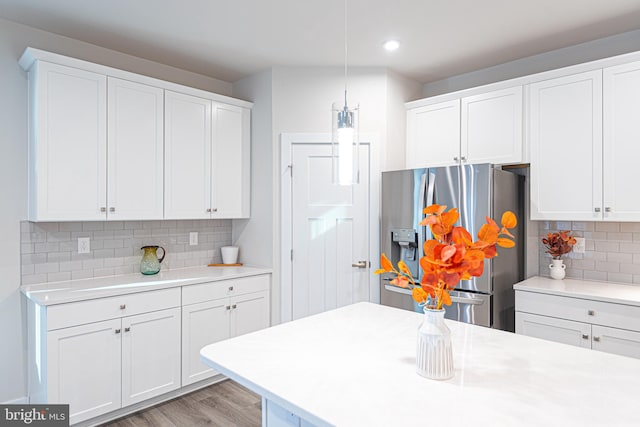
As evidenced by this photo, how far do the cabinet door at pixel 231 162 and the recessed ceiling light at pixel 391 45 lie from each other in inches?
55.9

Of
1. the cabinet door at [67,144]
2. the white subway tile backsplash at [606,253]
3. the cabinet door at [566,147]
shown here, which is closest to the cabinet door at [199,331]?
the cabinet door at [67,144]

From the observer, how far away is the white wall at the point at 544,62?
2.78m

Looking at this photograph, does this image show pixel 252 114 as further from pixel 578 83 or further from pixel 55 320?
pixel 578 83

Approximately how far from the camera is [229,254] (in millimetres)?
3666

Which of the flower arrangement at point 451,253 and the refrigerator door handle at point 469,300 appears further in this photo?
the refrigerator door handle at point 469,300

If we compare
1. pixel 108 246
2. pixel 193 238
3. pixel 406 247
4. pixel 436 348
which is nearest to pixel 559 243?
pixel 406 247

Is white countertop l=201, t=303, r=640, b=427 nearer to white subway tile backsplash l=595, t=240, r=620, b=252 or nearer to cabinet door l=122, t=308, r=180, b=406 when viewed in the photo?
cabinet door l=122, t=308, r=180, b=406

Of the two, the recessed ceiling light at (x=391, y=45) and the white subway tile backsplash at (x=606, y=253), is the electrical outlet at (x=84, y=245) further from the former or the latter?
the white subway tile backsplash at (x=606, y=253)

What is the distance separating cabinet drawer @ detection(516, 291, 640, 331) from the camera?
226 centimetres

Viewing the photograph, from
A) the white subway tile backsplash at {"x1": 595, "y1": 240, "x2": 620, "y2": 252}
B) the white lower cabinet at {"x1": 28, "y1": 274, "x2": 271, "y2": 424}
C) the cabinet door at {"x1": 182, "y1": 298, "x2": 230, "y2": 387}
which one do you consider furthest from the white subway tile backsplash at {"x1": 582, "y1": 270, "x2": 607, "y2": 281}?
the cabinet door at {"x1": 182, "y1": 298, "x2": 230, "y2": 387}

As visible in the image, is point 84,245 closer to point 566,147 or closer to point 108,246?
point 108,246

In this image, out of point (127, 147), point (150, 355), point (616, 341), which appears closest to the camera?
point (616, 341)

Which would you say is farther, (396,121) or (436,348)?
(396,121)

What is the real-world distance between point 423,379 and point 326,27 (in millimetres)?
2350
